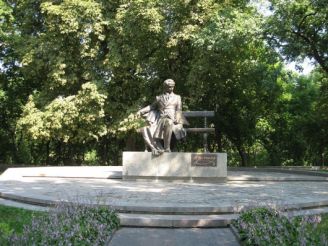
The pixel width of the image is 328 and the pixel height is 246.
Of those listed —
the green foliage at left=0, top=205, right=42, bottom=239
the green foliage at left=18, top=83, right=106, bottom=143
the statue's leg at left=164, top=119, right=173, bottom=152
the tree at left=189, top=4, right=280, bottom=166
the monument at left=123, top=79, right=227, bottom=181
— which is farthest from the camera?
the green foliage at left=18, top=83, right=106, bottom=143

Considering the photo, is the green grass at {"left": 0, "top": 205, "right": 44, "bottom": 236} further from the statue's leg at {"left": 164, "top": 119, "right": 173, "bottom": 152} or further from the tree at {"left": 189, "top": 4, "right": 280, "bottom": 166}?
the tree at {"left": 189, "top": 4, "right": 280, "bottom": 166}

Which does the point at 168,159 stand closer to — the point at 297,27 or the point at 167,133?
the point at 167,133

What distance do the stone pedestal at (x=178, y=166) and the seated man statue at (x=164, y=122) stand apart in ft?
1.20

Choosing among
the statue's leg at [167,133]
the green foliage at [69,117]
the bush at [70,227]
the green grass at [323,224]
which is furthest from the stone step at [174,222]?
the green foliage at [69,117]

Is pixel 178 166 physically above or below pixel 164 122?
below

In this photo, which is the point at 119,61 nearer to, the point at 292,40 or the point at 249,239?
the point at 292,40

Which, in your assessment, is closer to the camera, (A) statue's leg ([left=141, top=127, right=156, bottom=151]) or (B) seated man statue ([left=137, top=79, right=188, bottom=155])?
(B) seated man statue ([left=137, top=79, right=188, bottom=155])

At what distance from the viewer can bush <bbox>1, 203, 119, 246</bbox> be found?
15.1ft

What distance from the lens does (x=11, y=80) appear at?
28.8 m

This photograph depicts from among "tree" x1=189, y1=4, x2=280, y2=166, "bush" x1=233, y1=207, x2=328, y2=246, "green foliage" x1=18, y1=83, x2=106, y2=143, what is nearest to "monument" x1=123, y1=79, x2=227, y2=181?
"tree" x1=189, y1=4, x2=280, y2=166

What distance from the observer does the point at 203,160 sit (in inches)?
539

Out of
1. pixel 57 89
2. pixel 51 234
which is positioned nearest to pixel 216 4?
pixel 57 89

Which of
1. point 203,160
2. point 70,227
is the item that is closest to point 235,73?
point 203,160

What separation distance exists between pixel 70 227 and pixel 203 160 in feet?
28.4
